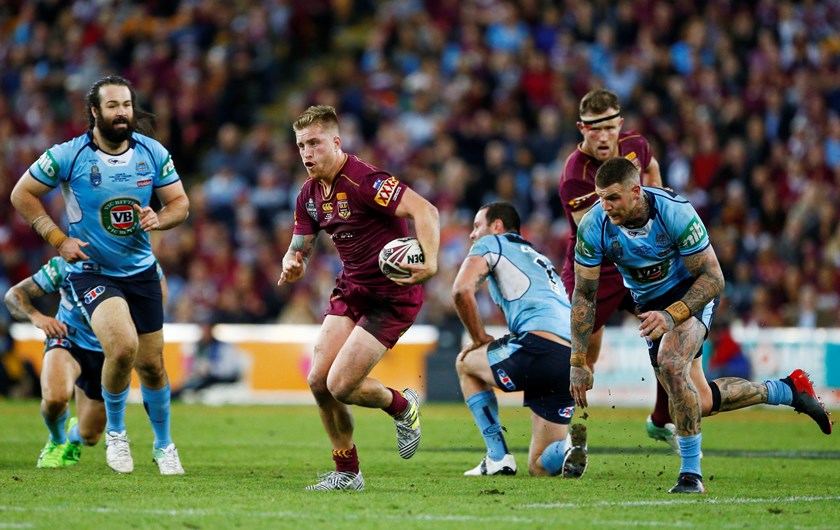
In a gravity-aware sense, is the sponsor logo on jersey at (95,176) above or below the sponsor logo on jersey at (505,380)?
above

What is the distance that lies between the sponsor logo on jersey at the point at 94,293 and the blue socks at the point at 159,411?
871mm

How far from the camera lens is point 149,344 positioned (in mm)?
9594

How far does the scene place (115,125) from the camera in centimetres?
928

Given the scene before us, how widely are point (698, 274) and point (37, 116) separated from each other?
1949cm

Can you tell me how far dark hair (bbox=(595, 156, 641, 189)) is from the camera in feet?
26.3

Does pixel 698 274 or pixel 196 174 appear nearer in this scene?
pixel 698 274

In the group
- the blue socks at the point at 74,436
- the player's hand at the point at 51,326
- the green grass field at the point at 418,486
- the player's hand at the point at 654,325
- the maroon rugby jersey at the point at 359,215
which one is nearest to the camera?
the green grass field at the point at 418,486

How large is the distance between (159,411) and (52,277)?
1.56 metres

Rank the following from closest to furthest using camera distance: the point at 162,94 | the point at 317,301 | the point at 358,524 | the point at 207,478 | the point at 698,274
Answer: the point at 358,524 < the point at 698,274 < the point at 207,478 < the point at 317,301 < the point at 162,94

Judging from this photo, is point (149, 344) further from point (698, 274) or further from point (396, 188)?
point (698, 274)

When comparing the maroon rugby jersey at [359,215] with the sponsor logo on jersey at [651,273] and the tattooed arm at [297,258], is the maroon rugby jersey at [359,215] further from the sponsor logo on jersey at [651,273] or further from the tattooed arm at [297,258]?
the sponsor logo on jersey at [651,273]

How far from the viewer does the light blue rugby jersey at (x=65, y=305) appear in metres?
10.4

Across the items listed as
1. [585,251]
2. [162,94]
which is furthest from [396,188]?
[162,94]

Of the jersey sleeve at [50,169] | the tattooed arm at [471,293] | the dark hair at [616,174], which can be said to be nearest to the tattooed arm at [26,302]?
the jersey sleeve at [50,169]
